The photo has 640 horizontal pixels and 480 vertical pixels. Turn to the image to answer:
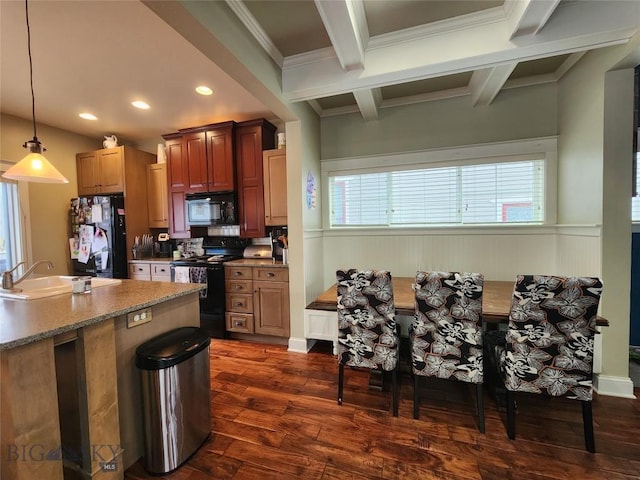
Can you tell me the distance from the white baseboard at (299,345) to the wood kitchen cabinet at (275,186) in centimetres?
133

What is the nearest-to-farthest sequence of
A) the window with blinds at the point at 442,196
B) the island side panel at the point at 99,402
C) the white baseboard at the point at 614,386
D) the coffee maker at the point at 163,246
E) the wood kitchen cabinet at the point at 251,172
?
the island side panel at the point at 99,402 < the white baseboard at the point at 614,386 < the window with blinds at the point at 442,196 < the wood kitchen cabinet at the point at 251,172 < the coffee maker at the point at 163,246

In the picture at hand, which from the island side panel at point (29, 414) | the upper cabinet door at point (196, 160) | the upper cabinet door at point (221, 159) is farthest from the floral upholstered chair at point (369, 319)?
the upper cabinet door at point (196, 160)

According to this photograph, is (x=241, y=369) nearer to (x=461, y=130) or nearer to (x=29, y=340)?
(x=29, y=340)

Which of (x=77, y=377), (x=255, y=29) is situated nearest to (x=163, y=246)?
(x=77, y=377)

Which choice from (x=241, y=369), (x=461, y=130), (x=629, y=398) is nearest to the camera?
(x=629, y=398)

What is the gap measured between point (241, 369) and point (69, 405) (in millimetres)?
1345

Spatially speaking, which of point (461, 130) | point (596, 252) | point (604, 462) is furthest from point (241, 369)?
point (461, 130)

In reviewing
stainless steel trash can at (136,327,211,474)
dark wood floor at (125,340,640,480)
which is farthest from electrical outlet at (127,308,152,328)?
dark wood floor at (125,340,640,480)

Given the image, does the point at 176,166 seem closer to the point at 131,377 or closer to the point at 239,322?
the point at 239,322

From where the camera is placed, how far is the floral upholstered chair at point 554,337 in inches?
61.3

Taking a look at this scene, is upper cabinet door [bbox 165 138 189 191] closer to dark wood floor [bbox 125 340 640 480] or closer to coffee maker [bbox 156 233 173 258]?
coffee maker [bbox 156 233 173 258]

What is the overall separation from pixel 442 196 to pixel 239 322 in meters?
2.72

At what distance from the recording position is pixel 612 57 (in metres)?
1.95

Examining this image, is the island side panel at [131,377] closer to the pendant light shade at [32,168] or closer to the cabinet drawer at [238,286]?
the pendant light shade at [32,168]
